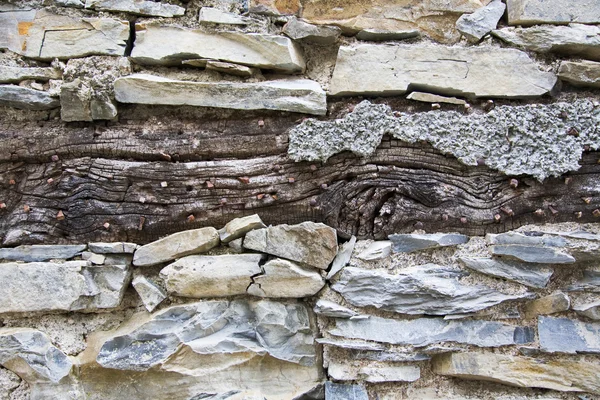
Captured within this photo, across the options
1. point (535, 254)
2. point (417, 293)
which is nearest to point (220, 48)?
point (417, 293)

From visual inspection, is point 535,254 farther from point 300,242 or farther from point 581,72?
point 300,242

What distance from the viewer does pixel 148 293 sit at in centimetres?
195

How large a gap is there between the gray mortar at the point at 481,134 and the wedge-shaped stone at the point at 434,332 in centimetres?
67

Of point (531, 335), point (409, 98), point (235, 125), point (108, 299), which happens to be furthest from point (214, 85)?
point (531, 335)

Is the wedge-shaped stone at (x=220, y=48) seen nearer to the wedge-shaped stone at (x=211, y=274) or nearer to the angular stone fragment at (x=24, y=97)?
the angular stone fragment at (x=24, y=97)

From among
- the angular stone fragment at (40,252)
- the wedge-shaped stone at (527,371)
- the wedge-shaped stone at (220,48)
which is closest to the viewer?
the wedge-shaped stone at (527,371)

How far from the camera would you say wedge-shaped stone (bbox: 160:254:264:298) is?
194 cm

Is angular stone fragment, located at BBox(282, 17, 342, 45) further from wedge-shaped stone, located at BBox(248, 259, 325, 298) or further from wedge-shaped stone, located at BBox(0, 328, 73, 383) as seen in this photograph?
wedge-shaped stone, located at BBox(0, 328, 73, 383)

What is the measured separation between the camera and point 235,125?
2.07 metres

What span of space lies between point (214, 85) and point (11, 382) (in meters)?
1.56

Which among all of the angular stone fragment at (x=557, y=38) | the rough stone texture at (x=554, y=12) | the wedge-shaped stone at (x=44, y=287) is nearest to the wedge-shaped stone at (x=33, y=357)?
the wedge-shaped stone at (x=44, y=287)

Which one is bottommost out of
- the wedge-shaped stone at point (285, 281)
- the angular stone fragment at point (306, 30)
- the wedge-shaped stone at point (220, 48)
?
the wedge-shaped stone at point (285, 281)

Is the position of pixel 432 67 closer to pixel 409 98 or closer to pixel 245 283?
pixel 409 98

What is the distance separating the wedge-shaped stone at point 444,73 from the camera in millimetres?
2033
